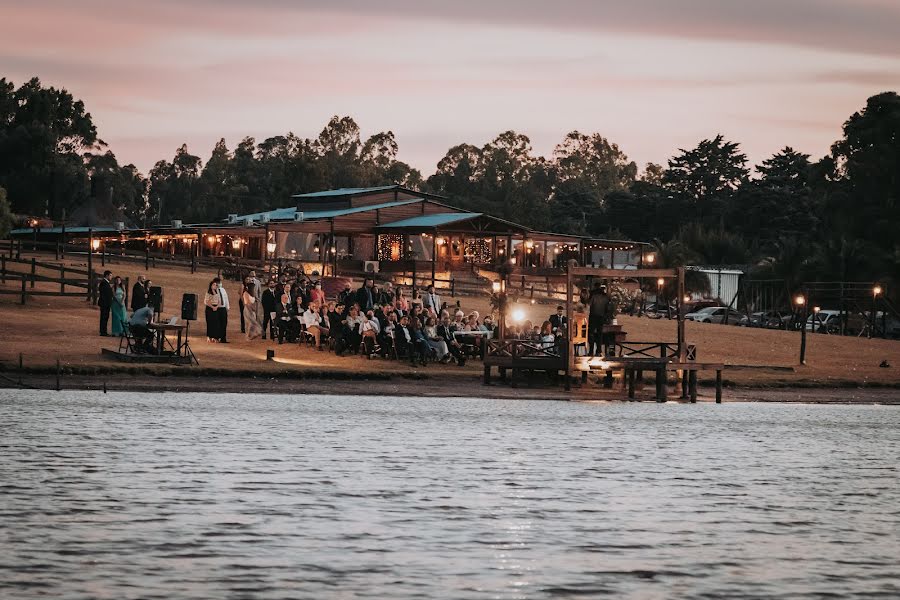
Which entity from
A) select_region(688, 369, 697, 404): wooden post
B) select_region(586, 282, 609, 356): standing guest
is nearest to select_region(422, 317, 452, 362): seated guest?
select_region(586, 282, 609, 356): standing guest

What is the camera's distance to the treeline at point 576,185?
82375mm

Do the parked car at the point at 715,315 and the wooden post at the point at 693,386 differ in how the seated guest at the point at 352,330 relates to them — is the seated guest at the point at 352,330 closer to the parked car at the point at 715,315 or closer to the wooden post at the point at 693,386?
the wooden post at the point at 693,386

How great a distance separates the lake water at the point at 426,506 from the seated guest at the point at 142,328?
435 centimetres

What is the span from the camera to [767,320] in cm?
6725

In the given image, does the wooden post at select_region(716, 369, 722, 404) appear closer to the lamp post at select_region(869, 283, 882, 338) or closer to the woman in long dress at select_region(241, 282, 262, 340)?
the woman in long dress at select_region(241, 282, 262, 340)

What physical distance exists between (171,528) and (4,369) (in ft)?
60.5

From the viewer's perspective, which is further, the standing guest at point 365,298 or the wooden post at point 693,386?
the standing guest at point 365,298

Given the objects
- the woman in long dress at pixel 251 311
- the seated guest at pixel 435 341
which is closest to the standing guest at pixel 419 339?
the seated guest at pixel 435 341

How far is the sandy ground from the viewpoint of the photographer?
32.4 metres

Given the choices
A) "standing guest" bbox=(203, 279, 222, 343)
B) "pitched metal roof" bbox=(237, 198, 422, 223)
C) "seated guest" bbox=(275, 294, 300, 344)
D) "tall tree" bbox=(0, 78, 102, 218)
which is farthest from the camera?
"tall tree" bbox=(0, 78, 102, 218)

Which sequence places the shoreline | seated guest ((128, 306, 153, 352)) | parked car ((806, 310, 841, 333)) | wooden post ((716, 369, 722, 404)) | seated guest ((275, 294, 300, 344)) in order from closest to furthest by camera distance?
the shoreline → seated guest ((128, 306, 153, 352)) → wooden post ((716, 369, 722, 404)) → seated guest ((275, 294, 300, 344)) → parked car ((806, 310, 841, 333))

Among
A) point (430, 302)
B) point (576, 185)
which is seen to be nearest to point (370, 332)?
point (430, 302)

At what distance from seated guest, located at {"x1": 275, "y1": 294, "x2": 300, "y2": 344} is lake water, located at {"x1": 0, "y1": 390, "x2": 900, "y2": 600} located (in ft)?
30.2

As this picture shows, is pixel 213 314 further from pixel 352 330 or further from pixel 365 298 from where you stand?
pixel 365 298
